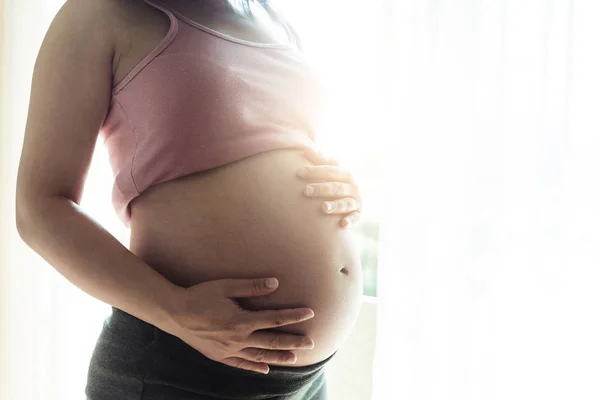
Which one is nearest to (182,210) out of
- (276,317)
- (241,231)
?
(241,231)

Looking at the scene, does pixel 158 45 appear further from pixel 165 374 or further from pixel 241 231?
pixel 165 374

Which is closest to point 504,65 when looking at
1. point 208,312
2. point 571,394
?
point 571,394

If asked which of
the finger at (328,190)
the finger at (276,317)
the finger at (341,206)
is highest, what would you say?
the finger at (328,190)

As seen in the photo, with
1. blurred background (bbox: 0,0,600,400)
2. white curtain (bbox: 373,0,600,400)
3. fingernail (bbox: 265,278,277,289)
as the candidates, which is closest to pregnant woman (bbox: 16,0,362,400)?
fingernail (bbox: 265,278,277,289)

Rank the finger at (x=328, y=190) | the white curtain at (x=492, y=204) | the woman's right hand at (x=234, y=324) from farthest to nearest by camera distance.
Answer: the white curtain at (x=492, y=204), the finger at (x=328, y=190), the woman's right hand at (x=234, y=324)

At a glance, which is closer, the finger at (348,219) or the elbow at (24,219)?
the elbow at (24,219)

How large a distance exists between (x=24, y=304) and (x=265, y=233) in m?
1.16

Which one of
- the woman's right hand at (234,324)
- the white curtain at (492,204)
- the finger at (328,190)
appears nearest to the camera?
the woman's right hand at (234,324)

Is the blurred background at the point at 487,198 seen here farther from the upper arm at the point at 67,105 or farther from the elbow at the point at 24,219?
the elbow at the point at 24,219

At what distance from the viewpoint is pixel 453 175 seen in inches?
51.3

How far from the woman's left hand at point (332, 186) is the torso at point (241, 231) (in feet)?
0.08

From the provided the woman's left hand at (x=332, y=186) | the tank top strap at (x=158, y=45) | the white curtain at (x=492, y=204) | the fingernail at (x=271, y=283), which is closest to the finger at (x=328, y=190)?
the woman's left hand at (x=332, y=186)

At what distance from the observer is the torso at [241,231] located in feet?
2.61

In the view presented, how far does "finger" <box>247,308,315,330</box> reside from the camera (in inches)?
29.4
